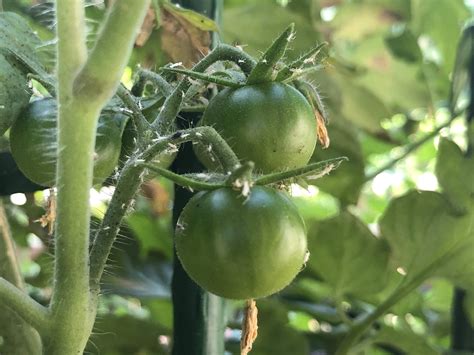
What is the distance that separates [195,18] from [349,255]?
1.40 feet

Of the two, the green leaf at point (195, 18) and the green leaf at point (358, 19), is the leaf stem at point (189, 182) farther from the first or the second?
the green leaf at point (358, 19)

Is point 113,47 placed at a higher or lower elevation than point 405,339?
higher

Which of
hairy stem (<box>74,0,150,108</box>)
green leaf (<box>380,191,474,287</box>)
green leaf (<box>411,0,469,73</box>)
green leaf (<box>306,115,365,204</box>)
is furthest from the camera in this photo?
green leaf (<box>411,0,469,73</box>)

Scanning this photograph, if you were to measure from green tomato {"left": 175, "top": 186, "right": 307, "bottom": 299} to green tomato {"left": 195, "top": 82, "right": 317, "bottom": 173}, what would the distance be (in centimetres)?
4

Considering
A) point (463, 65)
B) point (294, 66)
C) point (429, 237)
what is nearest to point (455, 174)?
point (429, 237)

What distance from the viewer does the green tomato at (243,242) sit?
482mm

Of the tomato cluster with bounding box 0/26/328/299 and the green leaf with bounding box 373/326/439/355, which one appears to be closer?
the tomato cluster with bounding box 0/26/328/299

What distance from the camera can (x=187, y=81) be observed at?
0.55 metres

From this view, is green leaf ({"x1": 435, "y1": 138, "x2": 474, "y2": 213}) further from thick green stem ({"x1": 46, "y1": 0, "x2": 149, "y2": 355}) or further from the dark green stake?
thick green stem ({"x1": 46, "y1": 0, "x2": 149, "y2": 355})

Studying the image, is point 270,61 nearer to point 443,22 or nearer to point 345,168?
point 345,168

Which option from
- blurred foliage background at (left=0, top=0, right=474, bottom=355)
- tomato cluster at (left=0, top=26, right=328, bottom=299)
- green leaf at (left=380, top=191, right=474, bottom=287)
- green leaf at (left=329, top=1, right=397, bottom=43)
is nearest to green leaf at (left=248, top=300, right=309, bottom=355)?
blurred foliage background at (left=0, top=0, right=474, bottom=355)

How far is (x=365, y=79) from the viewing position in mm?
1589

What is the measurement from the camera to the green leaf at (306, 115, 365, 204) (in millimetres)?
1066

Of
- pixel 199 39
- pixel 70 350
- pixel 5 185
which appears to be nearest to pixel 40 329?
pixel 70 350
